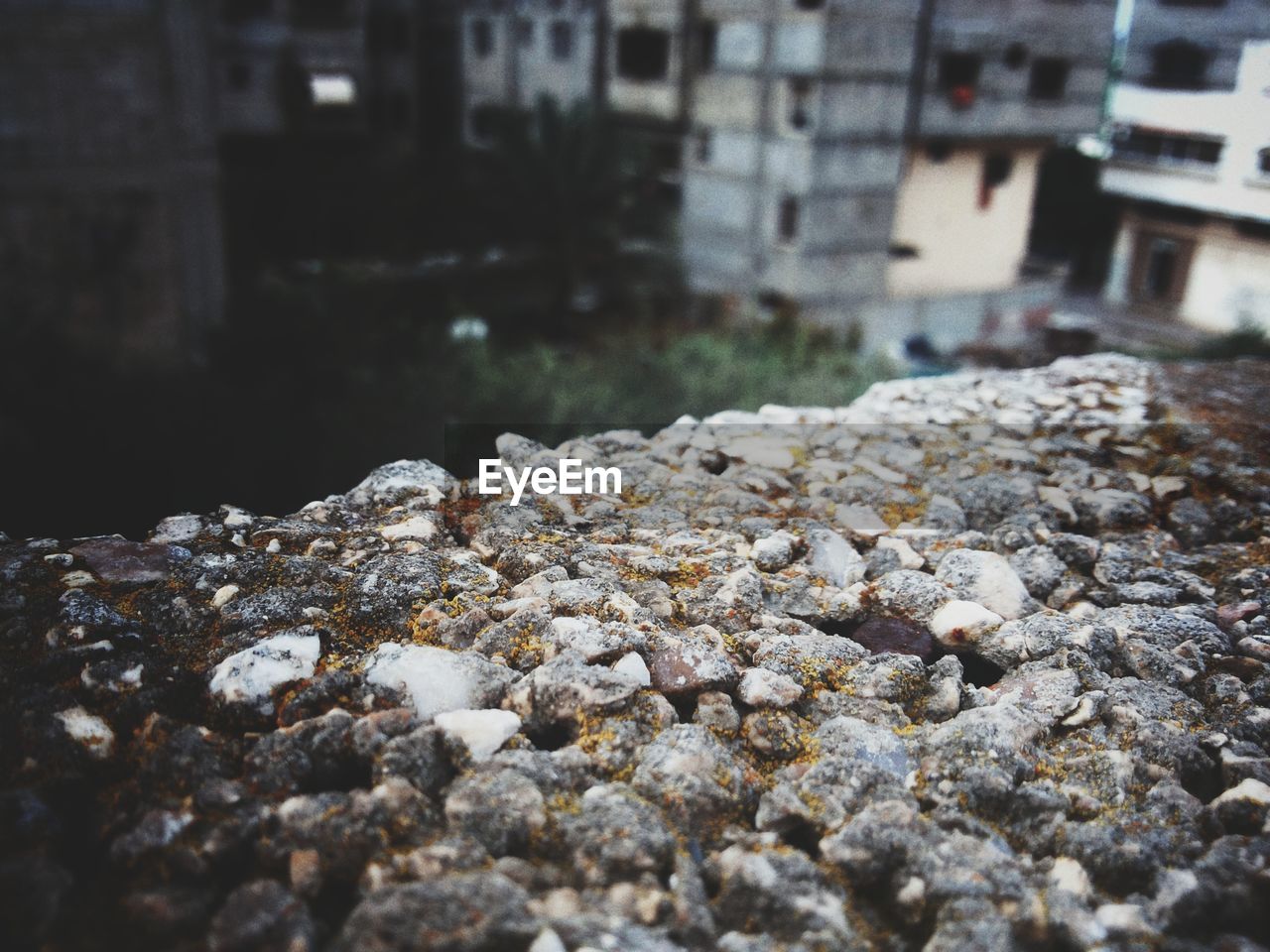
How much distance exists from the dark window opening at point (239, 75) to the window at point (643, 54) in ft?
19.1

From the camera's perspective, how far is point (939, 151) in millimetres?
15484

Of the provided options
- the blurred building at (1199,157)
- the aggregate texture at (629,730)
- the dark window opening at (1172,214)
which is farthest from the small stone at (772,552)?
the dark window opening at (1172,214)

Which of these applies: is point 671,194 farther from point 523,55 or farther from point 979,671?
point 979,671

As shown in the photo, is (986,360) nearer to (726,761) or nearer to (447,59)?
(447,59)

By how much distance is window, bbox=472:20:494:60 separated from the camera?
1841 centimetres

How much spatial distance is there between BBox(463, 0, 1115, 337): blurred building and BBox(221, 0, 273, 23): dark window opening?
16.1 feet

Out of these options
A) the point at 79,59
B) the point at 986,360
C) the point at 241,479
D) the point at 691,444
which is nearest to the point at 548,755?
the point at 691,444

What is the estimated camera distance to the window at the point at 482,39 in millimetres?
18408

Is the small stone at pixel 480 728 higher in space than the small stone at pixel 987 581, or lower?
higher

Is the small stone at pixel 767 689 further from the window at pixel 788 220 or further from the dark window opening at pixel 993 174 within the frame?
the dark window opening at pixel 993 174

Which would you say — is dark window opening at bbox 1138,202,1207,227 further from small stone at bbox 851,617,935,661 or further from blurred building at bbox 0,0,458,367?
blurred building at bbox 0,0,458,367

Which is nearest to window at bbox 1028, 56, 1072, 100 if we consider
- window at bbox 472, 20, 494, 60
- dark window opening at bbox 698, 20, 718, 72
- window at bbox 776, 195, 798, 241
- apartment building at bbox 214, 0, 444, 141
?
window at bbox 776, 195, 798, 241

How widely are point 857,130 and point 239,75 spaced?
952 cm

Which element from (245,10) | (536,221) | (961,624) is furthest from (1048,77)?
(961,624)
